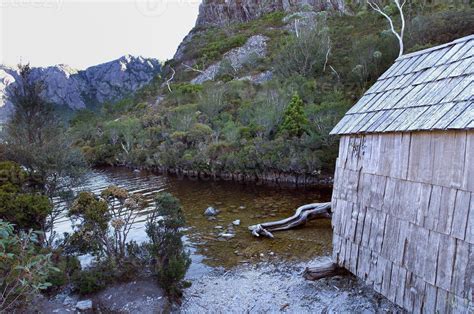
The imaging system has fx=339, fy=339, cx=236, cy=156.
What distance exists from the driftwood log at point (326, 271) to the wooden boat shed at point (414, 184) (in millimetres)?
714

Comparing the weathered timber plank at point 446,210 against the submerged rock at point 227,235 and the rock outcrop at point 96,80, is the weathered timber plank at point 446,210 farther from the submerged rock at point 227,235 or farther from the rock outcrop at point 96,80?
the rock outcrop at point 96,80

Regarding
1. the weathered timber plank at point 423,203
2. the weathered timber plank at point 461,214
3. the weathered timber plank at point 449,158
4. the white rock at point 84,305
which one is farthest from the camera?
the white rock at point 84,305

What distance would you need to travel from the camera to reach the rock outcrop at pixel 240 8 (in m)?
79.8

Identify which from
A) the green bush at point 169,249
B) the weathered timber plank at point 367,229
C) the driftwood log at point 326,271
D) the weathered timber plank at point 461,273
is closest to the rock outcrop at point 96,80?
the green bush at point 169,249

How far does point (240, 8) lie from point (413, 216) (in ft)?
306

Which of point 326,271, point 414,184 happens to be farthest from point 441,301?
point 326,271

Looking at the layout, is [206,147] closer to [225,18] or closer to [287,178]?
[287,178]

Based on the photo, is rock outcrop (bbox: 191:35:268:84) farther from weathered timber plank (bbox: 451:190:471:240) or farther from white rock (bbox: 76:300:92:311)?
weathered timber plank (bbox: 451:190:471:240)

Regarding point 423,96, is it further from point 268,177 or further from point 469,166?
point 268,177

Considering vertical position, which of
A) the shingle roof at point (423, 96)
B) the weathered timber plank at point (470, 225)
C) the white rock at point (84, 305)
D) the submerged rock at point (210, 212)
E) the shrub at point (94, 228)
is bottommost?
the submerged rock at point (210, 212)

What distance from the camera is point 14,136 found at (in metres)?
18.5

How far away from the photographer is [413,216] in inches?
244

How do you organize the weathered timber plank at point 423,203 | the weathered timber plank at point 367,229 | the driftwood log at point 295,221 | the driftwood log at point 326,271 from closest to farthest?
the weathered timber plank at point 423,203 < the weathered timber plank at point 367,229 < the driftwood log at point 326,271 < the driftwood log at point 295,221

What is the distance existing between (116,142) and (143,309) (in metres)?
42.4
